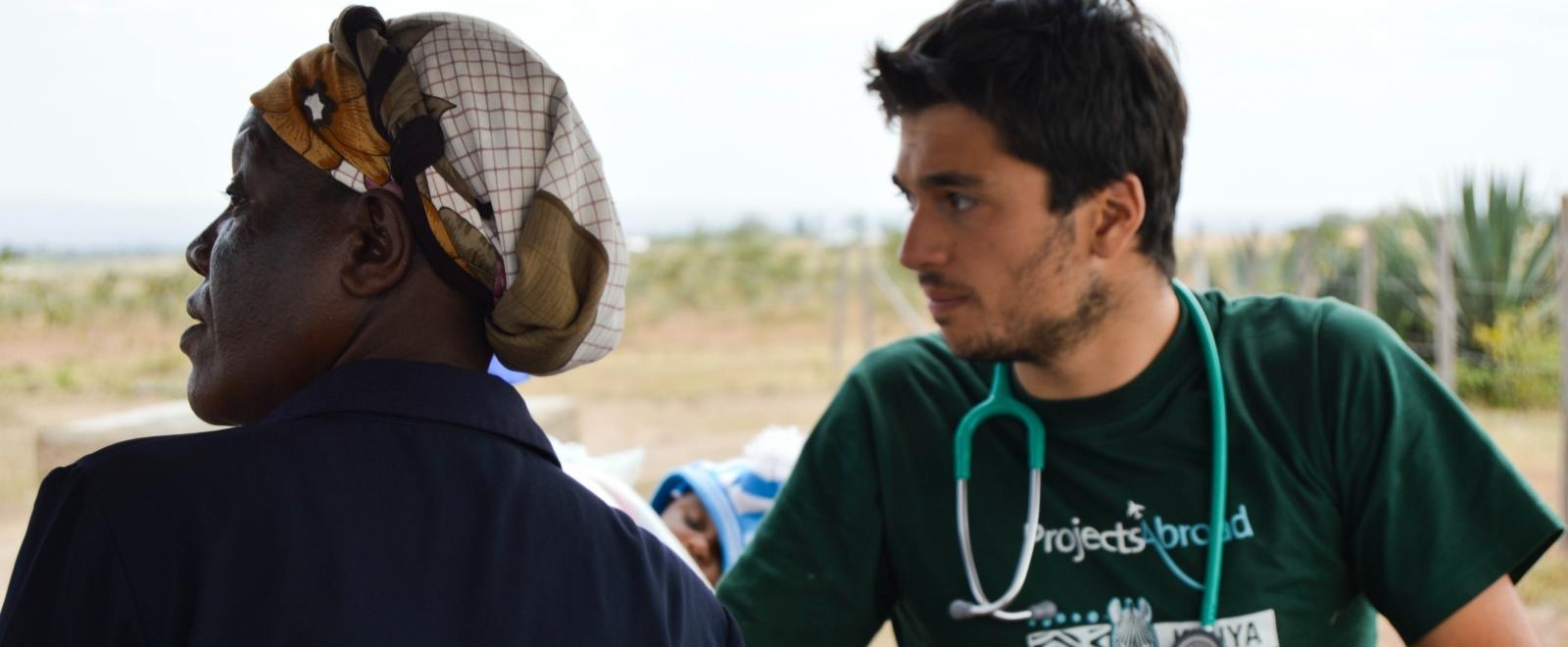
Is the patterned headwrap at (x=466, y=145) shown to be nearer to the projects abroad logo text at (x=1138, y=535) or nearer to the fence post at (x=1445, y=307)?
the projects abroad logo text at (x=1138, y=535)

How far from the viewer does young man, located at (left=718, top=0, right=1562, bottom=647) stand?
172 centimetres

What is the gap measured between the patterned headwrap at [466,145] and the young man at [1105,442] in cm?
72

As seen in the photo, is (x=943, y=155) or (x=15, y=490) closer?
(x=943, y=155)

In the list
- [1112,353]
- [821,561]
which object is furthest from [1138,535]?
[821,561]

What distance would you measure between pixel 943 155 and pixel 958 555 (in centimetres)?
52

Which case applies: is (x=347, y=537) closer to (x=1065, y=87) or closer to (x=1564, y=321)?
(x=1065, y=87)

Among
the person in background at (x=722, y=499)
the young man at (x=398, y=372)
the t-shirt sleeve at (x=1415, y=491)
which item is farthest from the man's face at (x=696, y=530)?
the young man at (x=398, y=372)

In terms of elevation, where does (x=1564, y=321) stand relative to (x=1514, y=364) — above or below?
above

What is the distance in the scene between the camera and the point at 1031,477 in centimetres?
180

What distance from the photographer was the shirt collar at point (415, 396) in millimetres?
966

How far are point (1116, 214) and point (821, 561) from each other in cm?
59

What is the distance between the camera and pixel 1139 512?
1.77 meters

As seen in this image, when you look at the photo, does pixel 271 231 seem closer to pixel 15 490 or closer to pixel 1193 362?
pixel 1193 362

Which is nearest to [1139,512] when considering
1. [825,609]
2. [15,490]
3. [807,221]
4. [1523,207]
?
Result: [825,609]
